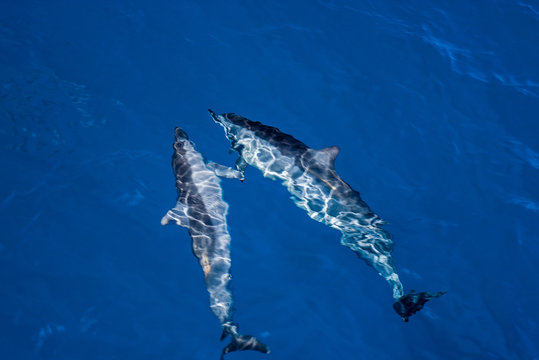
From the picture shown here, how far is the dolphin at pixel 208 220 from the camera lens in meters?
9.84

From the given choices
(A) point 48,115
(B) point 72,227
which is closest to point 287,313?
(B) point 72,227

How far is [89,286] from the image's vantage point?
35.5ft

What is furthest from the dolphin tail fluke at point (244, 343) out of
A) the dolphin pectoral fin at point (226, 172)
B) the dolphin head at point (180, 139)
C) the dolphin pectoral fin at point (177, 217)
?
the dolphin head at point (180, 139)

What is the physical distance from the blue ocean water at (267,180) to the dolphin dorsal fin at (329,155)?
1634 mm

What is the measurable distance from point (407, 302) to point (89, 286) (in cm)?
822

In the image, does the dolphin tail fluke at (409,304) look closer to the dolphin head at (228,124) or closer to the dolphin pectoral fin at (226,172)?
the dolphin pectoral fin at (226,172)

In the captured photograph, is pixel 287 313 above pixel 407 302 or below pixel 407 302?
below

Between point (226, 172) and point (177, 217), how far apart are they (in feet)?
6.72

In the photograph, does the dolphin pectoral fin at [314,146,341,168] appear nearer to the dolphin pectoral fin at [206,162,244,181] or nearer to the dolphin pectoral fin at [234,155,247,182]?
the dolphin pectoral fin at [234,155,247,182]

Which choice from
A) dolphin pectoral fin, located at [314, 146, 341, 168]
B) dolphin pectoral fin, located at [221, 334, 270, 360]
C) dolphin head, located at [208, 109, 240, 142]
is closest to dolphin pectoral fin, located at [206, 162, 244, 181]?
dolphin head, located at [208, 109, 240, 142]

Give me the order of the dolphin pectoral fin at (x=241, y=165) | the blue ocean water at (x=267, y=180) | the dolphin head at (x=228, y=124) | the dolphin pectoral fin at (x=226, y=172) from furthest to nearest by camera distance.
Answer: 1. the dolphin head at (x=228, y=124)
2. the dolphin pectoral fin at (x=241, y=165)
3. the dolphin pectoral fin at (x=226, y=172)
4. the blue ocean water at (x=267, y=180)

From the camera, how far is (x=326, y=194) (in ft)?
35.9

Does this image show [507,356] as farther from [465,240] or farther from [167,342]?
[167,342]

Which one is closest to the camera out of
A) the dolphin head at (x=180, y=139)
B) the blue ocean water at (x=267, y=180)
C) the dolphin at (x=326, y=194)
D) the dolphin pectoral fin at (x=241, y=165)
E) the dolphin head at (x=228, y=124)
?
the blue ocean water at (x=267, y=180)
